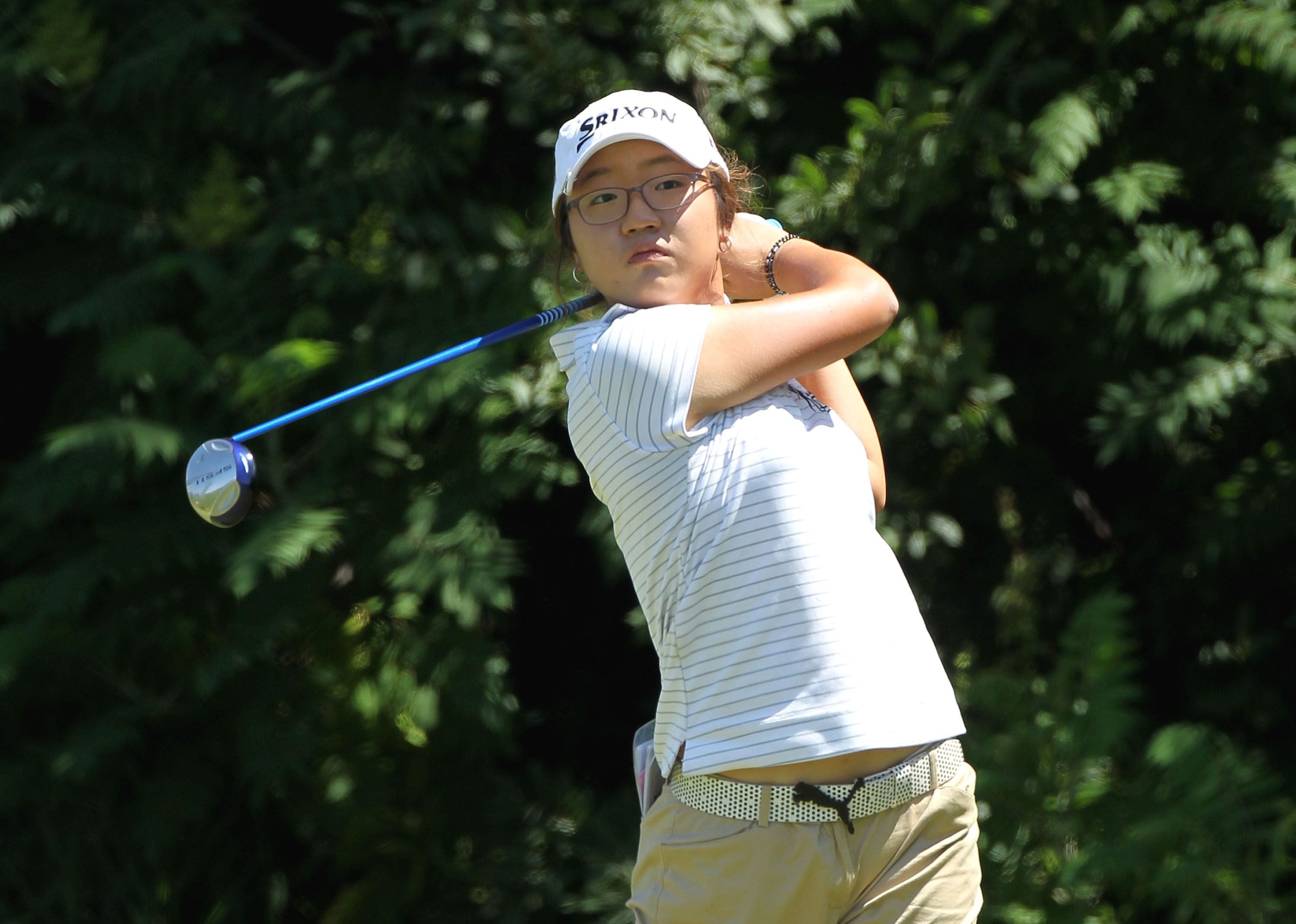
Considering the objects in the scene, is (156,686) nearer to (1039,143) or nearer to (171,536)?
(171,536)

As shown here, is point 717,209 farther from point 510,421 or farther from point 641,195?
point 510,421

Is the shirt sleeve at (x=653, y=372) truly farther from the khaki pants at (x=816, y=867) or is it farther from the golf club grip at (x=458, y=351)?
the khaki pants at (x=816, y=867)

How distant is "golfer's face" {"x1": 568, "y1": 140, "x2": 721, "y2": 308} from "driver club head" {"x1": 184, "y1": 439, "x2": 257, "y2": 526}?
0.55 metres

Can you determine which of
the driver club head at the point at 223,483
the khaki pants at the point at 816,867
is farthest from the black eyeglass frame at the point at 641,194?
the khaki pants at the point at 816,867

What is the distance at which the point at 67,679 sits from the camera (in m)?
3.65

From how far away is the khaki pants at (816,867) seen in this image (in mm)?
1499

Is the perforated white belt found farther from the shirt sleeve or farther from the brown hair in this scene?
the brown hair

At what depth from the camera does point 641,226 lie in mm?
1640

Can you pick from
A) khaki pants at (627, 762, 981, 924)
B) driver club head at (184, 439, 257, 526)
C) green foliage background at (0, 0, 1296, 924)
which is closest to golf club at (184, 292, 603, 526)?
driver club head at (184, 439, 257, 526)

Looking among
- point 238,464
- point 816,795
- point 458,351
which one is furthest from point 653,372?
point 238,464

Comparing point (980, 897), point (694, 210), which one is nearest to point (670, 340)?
point (694, 210)

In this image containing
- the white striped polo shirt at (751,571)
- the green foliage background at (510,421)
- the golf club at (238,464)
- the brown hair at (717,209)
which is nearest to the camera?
the white striped polo shirt at (751,571)

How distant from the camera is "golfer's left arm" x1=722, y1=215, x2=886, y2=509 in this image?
5.90ft

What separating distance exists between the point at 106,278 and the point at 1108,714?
8.61 feet
